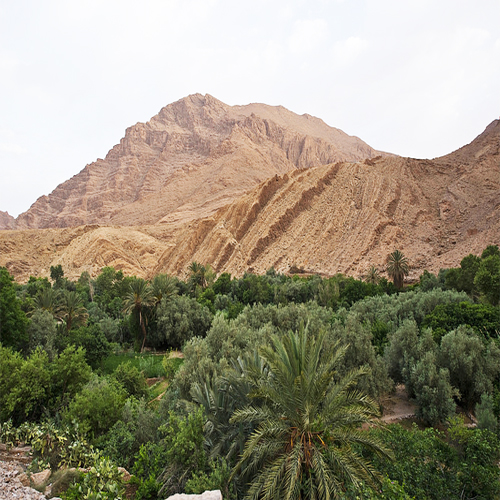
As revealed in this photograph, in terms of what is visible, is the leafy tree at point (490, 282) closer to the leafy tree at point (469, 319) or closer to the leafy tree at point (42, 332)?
the leafy tree at point (469, 319)

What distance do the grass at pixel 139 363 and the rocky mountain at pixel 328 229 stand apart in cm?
3233

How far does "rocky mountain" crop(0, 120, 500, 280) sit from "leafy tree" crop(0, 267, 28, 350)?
38.5m

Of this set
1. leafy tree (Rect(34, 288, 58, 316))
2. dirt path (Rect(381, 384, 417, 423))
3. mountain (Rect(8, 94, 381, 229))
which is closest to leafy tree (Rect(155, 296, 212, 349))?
leafy tree (Rect(34, 288, 58, 316))

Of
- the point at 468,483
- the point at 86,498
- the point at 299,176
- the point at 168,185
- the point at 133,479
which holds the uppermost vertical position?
the point at 168,185

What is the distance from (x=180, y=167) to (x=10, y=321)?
335 feet

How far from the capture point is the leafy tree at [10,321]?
17.0m

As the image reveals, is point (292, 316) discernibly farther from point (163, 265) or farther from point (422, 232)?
point (163, 265)

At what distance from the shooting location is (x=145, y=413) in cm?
973

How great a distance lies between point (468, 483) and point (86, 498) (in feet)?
23.0

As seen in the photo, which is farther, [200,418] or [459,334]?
[459,334]

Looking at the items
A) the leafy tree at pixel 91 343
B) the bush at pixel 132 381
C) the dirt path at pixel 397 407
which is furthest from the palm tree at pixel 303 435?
the leafy tree at pixel 91 343

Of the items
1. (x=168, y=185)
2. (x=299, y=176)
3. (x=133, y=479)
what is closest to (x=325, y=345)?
(x=133, y=479)

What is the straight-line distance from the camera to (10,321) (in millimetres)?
17297

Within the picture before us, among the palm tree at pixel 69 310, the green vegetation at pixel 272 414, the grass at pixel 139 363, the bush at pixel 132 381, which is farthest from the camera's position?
the palm tree at pixel 69 310
